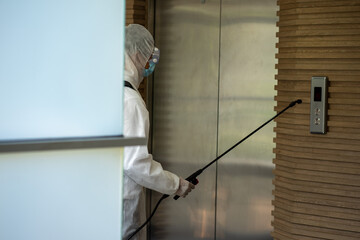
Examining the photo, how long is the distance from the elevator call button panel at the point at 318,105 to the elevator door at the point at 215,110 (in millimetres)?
789

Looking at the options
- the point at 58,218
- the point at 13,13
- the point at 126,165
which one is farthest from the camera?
the point at 126,165

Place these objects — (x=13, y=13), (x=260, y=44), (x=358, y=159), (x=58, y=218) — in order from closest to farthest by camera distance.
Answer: (x=13, y=13), (x=58, y=218), (x=358, y=159), (x=260, y=44)

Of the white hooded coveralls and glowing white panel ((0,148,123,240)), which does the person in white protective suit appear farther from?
glowing white panel ((0,148,123,240))

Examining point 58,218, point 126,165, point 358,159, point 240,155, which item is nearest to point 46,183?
point 58,218

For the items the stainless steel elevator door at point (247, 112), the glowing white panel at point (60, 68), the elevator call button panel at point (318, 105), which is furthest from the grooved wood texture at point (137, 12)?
the glowing white panel at point (60, 68)

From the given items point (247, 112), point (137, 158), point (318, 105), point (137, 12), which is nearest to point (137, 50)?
point (137, 158)

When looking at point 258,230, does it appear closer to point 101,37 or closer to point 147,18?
point 147,18

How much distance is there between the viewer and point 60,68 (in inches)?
55.1

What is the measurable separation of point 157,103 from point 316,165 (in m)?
1.90

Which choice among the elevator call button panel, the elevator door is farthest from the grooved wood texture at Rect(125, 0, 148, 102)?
the elevator call button panel

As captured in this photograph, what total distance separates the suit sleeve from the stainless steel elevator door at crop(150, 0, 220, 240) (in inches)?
97.7

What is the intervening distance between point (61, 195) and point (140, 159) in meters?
1.68

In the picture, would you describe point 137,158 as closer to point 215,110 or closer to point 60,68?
point 60,68

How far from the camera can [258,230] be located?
5.52 meters
